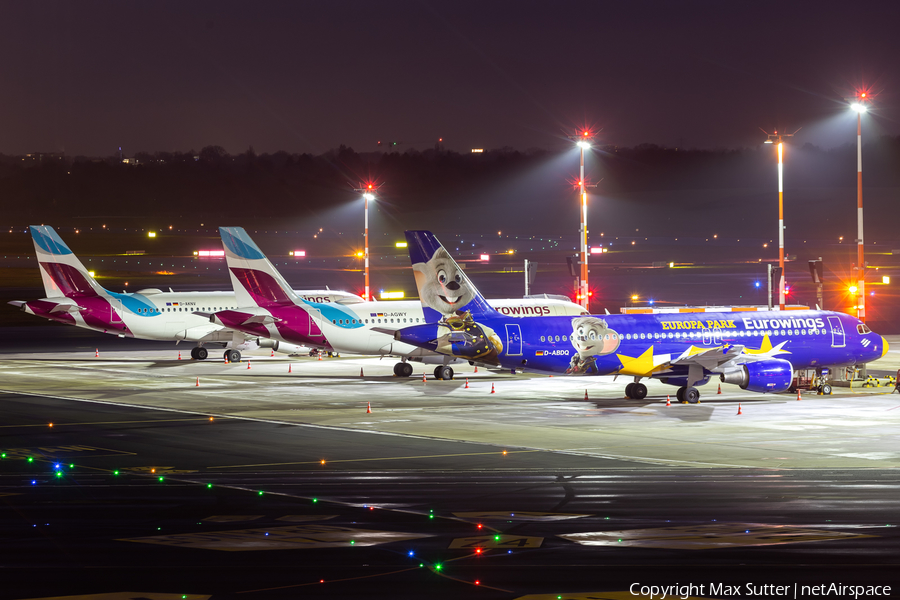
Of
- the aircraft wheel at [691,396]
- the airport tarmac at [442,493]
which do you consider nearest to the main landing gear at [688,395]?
the aircraft wheel at [691,396]

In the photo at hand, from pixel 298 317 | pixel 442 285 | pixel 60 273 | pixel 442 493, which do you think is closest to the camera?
pixel 442 493

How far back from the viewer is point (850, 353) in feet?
140

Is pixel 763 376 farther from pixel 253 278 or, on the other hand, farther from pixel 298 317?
pixel 253 278

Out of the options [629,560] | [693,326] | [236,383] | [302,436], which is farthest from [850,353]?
[629,560]

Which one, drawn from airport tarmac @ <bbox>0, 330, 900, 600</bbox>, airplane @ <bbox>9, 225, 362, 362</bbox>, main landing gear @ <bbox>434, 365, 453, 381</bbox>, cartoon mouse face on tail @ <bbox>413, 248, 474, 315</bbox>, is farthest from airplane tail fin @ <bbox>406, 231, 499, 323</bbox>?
airplane @ <bbox>9, 225, 362, 362</bbox>

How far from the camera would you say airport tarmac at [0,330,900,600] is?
15219 mm

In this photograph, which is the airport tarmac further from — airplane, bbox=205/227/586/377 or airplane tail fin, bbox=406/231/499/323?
airplane, bbox=205/227/586/377

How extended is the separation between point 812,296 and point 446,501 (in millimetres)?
90543

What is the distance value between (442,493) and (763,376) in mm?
20233

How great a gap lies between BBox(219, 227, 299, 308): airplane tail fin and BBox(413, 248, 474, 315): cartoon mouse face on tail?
1271cm

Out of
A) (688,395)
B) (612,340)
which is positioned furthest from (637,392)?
(612,340)

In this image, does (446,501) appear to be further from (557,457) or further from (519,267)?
(519,267)

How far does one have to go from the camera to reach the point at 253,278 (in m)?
51.3

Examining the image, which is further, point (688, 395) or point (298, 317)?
point (298, 317)
